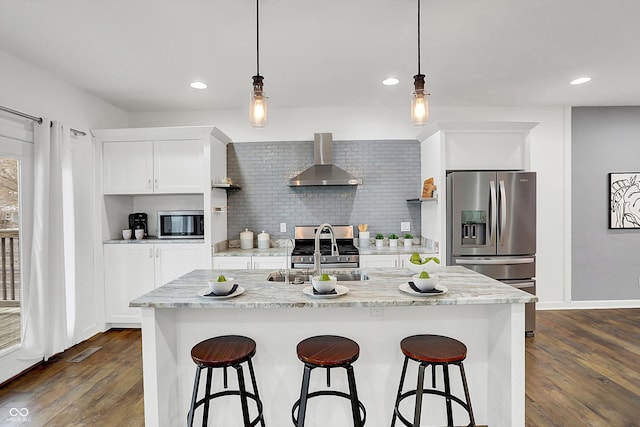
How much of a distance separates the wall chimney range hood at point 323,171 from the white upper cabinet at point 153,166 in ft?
3.78

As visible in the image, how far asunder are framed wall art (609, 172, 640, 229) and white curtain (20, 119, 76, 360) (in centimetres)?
631

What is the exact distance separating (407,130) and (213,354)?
3.63 m

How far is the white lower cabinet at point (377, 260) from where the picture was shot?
380 centimetres

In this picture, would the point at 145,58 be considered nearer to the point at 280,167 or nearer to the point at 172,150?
the point at 172,150

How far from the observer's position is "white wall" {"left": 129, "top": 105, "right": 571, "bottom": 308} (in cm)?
435

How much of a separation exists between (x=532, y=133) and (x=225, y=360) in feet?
15.0

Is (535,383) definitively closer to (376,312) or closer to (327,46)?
(376,312)

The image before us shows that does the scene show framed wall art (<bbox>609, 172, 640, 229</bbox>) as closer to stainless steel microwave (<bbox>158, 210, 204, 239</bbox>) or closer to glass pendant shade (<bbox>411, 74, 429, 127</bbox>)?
glass pendant shade (<bbox>411, 74, 429, 127</bbox>)

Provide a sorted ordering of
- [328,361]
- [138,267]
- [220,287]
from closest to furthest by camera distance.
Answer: [328,361], [220,287], [138,267]

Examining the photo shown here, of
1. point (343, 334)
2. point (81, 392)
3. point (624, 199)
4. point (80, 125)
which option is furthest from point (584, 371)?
point (80, 125)

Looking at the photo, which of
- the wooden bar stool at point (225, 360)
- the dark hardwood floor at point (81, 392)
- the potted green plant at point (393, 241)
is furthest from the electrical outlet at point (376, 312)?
the potted green plant at point (393, 241)

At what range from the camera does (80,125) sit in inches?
141

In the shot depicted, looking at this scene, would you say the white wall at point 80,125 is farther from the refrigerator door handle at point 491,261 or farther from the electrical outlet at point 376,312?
the refrigerator door handle at point 491,261

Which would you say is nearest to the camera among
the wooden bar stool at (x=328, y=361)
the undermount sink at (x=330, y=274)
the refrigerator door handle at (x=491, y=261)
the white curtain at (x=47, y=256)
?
the wooden bar stool at (x=328, y=361)
